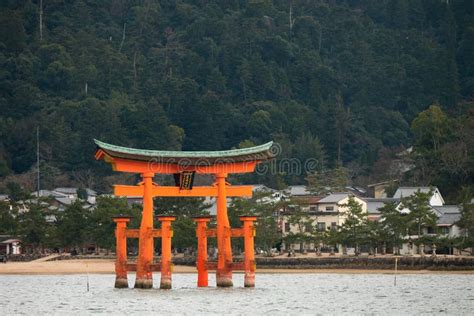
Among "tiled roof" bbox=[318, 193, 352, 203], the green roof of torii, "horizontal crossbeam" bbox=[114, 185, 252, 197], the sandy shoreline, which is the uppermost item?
"tiled roof" bbox=[318, 193, 352, 203]

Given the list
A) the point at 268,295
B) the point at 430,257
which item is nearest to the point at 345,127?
the point at 430,257

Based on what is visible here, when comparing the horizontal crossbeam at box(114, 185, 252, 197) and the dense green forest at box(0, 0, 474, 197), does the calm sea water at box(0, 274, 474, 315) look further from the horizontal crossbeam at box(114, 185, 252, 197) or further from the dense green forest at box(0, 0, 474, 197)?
the dense green forest at box(0, 0, 474, 197)

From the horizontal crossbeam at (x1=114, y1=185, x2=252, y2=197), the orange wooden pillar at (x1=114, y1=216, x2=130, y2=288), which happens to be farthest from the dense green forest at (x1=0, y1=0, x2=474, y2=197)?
the orange wooden pillar at (x1=114, y1=216, x2=130, y2=288)

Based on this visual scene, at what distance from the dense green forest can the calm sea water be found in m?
51.7

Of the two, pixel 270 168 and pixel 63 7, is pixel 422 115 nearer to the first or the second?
pixel 270 168

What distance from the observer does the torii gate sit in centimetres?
5819

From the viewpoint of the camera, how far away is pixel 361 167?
5664 inches

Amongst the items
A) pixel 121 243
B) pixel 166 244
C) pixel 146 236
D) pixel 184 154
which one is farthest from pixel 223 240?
pixel 121 243

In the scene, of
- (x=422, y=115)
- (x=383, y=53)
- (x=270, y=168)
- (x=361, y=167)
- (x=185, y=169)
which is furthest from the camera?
(x=383, y=53)

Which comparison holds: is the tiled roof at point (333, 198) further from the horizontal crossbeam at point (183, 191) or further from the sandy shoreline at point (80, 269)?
the horizontal crossbeam at point (183, 191)

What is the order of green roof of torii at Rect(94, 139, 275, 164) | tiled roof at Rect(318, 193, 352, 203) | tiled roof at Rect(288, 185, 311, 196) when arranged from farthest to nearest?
tiled roof at Rect(288, 185, 311, 196) < tiled roof at Rect(318, 193, 352, 203) < green roof of torii at Rect(94, 139, 275, 164)

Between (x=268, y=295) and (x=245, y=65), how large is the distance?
11025 cm

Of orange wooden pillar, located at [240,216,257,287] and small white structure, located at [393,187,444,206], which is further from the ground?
small white structure, located at [393,187,444,206]

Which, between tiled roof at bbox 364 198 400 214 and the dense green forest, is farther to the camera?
the dense green forest
